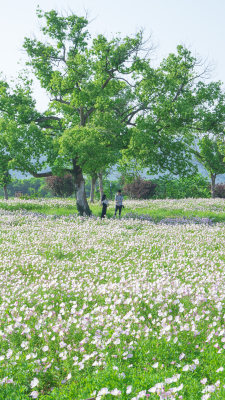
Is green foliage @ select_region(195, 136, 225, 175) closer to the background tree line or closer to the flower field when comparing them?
the background tree line

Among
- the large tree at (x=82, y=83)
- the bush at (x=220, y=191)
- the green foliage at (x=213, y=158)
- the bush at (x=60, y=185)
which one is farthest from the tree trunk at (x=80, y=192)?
the bush at (x=220, y=191)

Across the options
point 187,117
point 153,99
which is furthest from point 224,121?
point 153,99

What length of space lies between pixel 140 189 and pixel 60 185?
14.5 meters

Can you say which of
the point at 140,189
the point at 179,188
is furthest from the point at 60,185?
the point at 179,188

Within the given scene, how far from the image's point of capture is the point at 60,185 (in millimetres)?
54625

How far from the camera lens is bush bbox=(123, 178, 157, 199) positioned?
48062mm

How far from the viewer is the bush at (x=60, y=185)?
53.4 metres

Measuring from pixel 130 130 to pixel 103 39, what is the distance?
22.1ft

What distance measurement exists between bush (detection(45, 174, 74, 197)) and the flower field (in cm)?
4264

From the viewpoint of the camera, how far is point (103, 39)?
23484 millimetres

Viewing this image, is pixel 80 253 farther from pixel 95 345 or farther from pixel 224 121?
pixel 224 121

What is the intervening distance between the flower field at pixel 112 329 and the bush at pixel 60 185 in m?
42.6

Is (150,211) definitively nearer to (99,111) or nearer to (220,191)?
(99,111)

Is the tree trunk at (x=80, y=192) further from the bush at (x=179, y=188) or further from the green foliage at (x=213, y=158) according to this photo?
the bush at (x=179, y=188)
